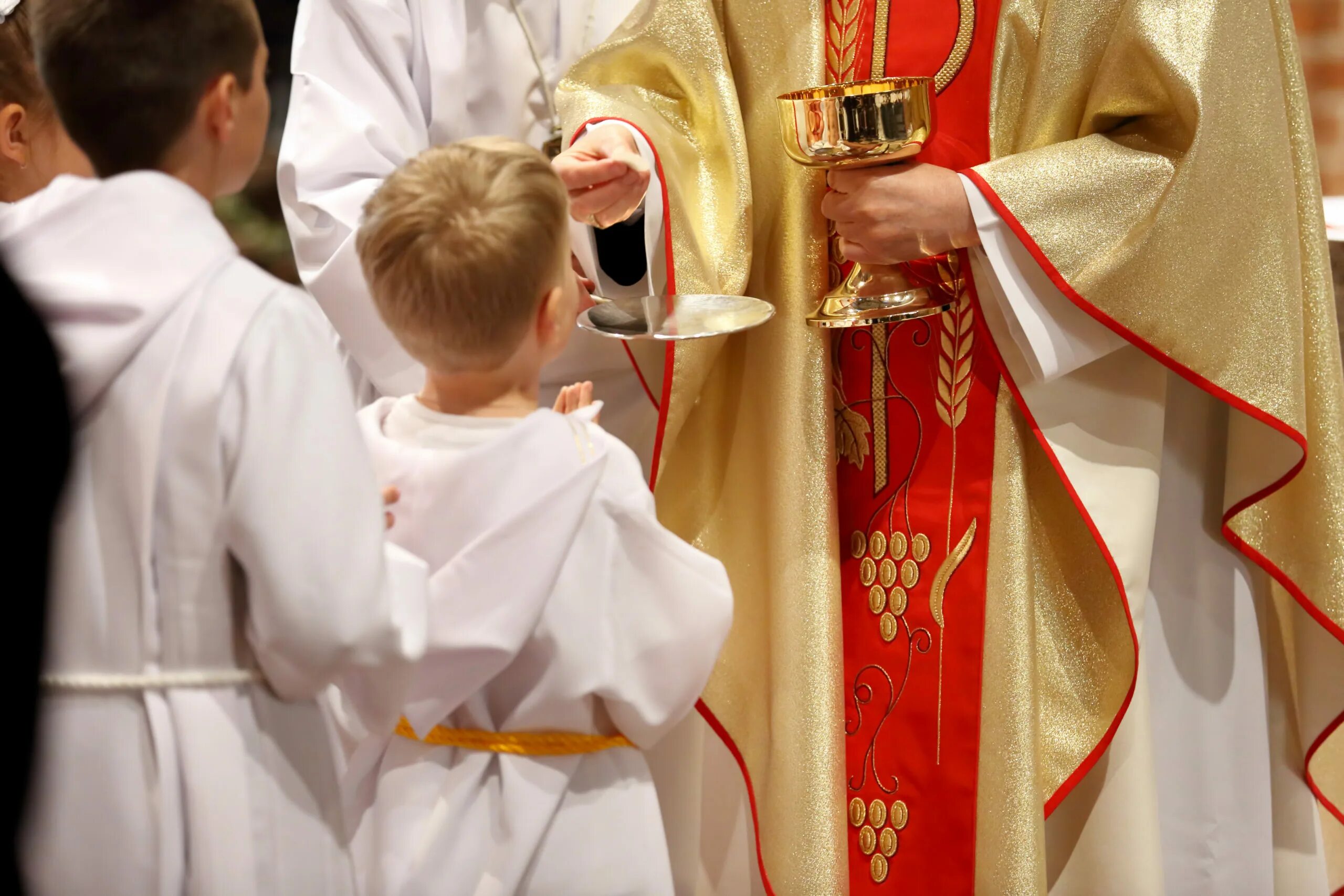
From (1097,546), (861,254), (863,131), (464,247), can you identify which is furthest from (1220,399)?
(464,247)

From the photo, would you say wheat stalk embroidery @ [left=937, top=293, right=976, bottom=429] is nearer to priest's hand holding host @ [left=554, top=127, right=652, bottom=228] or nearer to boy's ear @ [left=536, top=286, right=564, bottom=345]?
priest's hand holding host @ [left=554, top=127, right=652, bottom=228]

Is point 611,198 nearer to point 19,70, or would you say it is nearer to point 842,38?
point 842,38

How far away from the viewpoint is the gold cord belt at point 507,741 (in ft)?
5.28

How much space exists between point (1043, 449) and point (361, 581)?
1.26 m

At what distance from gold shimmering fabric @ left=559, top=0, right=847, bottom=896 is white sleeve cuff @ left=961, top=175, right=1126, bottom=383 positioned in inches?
11.7

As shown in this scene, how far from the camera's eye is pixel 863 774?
235cm

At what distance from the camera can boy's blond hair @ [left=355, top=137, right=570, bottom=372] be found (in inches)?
57.5

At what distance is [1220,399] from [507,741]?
1.37 m

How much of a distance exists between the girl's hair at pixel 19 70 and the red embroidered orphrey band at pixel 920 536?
47.7 inches

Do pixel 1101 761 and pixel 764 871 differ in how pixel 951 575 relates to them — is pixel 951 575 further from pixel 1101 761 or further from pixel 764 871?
pixel 764 871

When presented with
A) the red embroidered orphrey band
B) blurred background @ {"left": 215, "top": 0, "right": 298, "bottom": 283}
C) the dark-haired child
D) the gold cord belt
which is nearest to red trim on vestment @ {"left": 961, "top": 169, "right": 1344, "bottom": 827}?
the red embroidered orphrey band

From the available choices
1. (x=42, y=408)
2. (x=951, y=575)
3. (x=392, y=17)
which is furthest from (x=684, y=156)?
(x=42, y=408)

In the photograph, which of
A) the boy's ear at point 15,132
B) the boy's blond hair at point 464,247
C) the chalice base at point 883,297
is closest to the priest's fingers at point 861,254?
the chalice base at point 883,297

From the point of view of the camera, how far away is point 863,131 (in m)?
1.96
